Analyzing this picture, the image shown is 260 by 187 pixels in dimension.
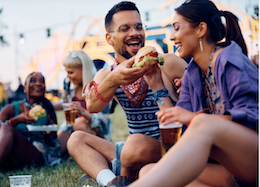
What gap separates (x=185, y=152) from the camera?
1.40 metres

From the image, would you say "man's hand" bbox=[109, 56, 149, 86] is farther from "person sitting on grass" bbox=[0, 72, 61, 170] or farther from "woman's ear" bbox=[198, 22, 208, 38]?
"person sitting on grass" bbox=[0, 72, 61, 170]

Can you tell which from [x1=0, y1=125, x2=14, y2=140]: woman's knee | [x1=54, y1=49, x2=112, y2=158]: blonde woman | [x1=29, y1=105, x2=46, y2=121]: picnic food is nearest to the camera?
[x1=0, y1=125, x2=14, y2=140]: woman's knee

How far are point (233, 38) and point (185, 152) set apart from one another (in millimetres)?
890

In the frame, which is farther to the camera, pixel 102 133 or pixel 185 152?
pixel 102 133

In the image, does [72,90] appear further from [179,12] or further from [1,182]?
[179,12]

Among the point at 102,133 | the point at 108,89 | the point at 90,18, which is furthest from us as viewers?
the point at 90,18

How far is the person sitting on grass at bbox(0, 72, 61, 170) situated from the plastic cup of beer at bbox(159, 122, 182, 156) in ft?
6.99

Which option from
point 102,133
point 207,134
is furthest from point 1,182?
point 207,134

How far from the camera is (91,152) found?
270 centimetres

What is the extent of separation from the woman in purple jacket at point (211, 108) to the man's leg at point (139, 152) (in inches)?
14.5

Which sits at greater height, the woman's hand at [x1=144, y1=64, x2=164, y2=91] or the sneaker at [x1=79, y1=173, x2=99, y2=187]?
the woman's hand at [x1=144, y1=64, x2=164, y2=91]

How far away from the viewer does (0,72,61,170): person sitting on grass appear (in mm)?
3404

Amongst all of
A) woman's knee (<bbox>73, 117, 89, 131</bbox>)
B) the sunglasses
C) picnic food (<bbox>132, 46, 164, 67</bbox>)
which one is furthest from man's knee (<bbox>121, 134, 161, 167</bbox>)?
woman's knee (<bbox>73, 117, 89, 131</bbox>)

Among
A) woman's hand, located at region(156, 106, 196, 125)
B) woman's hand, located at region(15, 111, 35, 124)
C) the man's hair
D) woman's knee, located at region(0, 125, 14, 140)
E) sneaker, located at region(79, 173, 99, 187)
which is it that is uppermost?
the man's hair
